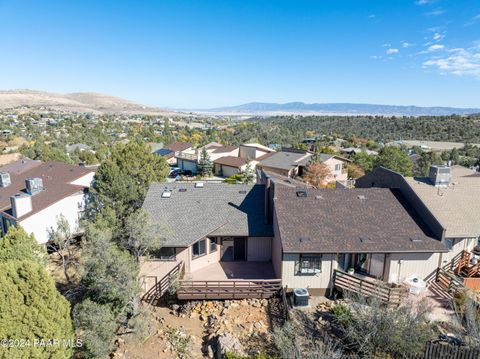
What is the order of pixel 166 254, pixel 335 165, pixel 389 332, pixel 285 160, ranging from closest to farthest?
pixel 389 332 < pixel 166 254 < pixel 335 165 < pixel 285 160

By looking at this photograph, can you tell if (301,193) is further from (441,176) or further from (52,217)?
(52,217)

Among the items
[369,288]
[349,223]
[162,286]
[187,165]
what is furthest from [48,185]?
[187,165]

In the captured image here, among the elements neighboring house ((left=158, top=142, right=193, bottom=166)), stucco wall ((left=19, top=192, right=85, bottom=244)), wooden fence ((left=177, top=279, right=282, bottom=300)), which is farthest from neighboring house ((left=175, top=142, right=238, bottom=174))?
wooden fence ((left=177, top=279, right=282, bottom=300))

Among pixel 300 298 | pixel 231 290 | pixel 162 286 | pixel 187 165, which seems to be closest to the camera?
pixel 300 298

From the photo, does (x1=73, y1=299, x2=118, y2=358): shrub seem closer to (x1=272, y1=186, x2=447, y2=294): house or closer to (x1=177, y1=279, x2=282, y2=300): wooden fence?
(x1=177, y1=279, x2=282, y2=300): wooden fence

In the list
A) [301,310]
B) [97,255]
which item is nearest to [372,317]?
[301,310]

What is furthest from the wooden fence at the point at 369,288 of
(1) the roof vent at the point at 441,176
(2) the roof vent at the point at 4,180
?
(2) the roof vent at the point at 4,180

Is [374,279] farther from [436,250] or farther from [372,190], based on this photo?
[372,190]
